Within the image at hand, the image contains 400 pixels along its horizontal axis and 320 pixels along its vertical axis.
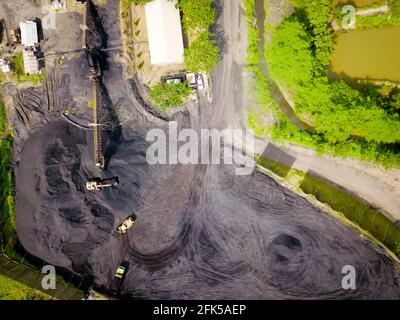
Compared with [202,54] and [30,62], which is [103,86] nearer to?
[30,62]

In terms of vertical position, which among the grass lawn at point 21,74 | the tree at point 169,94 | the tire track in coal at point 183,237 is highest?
the grass lawn at point 21,74

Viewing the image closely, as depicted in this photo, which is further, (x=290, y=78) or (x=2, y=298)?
(x=2, y=298)

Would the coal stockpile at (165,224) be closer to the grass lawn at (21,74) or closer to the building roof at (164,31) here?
the grass lawn at (21,74)

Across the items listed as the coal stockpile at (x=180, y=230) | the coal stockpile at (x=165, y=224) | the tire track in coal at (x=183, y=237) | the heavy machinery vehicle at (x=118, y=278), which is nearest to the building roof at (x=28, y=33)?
the coal stockpile at (x=165, y=224)

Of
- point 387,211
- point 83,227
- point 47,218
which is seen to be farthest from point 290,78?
point 47,218

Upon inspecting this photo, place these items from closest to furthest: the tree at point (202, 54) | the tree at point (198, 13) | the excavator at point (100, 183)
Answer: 1. the tree at point (198, 13)
2. the tree at point (202, 54)
3. the excavator at point (100, 183)

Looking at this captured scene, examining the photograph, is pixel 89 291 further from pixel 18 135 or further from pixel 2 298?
pixel 18 135
